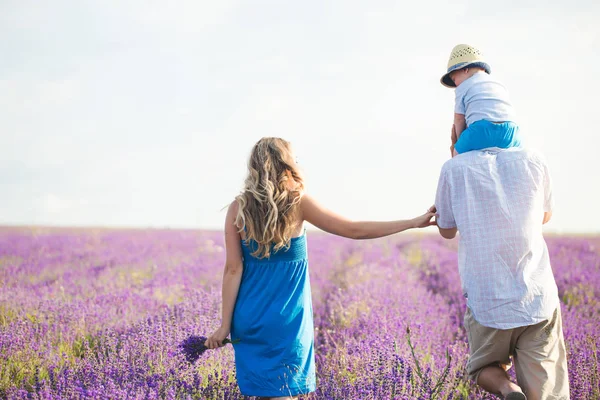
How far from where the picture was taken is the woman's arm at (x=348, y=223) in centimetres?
274

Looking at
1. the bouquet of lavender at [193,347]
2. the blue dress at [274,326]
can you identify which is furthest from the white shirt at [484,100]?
the bouquet of lavender at [193,347]

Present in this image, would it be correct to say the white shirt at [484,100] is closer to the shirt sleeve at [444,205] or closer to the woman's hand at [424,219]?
the shirt sleeve at [444,205]

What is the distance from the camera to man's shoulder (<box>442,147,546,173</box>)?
8.34ft

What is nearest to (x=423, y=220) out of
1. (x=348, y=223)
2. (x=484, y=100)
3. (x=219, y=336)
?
(x=348, y=223)

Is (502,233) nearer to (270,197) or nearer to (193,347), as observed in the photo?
(270,197)

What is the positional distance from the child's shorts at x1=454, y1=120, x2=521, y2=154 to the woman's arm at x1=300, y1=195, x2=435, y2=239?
1.43 ft

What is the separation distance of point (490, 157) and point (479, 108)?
0.25 m

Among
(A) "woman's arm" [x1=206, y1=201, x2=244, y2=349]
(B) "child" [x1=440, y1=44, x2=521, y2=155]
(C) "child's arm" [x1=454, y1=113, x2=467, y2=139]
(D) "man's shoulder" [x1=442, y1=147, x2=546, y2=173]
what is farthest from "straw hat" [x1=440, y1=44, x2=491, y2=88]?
(A) "woman's arm" [x1=206, y1=201, x2=244, y2=349]

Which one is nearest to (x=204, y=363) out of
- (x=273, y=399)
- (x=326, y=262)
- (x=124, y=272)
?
(x=273, y=399)

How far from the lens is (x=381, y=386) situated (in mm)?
2715

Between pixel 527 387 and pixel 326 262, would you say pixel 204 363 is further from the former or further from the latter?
pixel 326 262

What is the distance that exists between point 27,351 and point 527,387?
10.7 feet

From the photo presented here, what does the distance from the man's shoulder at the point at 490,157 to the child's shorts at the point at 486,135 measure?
0.03 metres

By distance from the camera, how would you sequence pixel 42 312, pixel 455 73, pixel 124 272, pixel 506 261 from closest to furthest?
pixel 506 261
pixel 455 73
pixel 42 312
pixel 124 272
